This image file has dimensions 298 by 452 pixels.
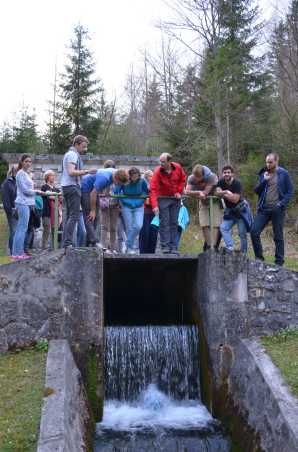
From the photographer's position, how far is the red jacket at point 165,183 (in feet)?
30.2

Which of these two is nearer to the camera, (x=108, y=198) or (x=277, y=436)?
(x=277, y=436)

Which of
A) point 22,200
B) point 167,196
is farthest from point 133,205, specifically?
point 22,200

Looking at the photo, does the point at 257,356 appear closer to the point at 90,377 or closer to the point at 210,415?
the point at 210,415

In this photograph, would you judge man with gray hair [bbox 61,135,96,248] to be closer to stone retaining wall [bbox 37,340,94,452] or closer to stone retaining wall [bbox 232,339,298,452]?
stone retaining wall [bbox 37,340,94,452]

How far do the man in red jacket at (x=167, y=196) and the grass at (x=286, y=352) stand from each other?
211 cm

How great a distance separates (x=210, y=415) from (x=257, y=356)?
1.51m

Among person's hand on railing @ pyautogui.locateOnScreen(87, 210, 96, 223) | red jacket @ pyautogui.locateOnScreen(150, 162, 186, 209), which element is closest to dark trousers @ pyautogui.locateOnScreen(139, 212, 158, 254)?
red jacket @ pyautogui.locateOnScreen(150, 162, 186, 209)

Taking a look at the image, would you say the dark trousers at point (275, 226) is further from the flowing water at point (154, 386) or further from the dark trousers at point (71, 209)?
the dark trousers at point (71, 209)

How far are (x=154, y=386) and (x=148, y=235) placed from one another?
2.83 metres

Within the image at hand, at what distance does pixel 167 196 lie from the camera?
30.3 feet

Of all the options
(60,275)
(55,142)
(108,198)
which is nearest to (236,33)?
(55,142)

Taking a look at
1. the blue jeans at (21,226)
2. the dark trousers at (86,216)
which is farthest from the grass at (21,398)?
the dark trousers at (86,216)

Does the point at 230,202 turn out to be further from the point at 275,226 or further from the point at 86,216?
the point at 86,216

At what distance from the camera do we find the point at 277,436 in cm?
670
